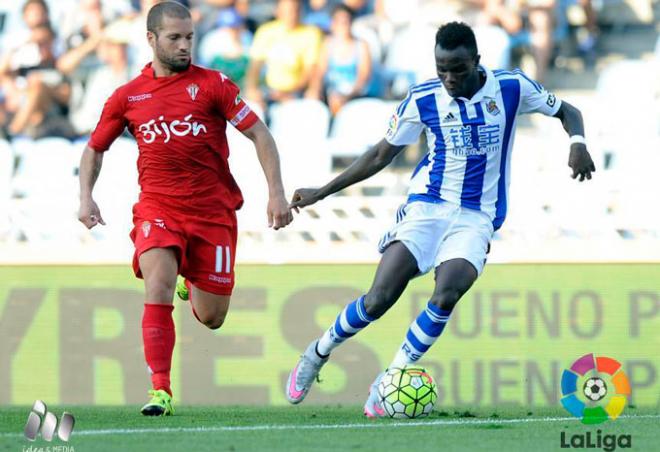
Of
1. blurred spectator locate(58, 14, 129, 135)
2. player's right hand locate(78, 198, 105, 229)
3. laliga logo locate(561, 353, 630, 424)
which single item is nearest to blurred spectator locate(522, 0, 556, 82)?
laliga logo locate(561, 353, 630, 424)

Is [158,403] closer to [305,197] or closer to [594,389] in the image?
[305,197]

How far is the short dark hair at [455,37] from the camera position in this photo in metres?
7.20

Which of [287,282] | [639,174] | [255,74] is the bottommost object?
[287,282]

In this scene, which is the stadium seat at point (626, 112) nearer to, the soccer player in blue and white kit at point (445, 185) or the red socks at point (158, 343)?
the soccer player in blue and white kit at point (445, 185)

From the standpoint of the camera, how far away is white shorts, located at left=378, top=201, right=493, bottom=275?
25.1 ft

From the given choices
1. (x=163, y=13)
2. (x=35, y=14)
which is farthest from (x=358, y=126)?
(x=163, y=13)

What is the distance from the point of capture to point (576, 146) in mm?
7367

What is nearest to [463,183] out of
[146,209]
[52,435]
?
[146,209]

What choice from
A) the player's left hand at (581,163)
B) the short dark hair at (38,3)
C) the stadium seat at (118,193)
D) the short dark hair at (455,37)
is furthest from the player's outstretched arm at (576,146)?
the short dark hair at (38,3)

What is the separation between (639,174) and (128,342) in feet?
14.6

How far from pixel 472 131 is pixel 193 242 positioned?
1674mm

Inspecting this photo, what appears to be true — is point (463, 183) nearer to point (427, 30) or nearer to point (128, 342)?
point (128, 342)

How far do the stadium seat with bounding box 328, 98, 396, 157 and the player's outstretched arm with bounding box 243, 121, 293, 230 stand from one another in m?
5.47

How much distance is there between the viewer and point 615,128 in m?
12.8
